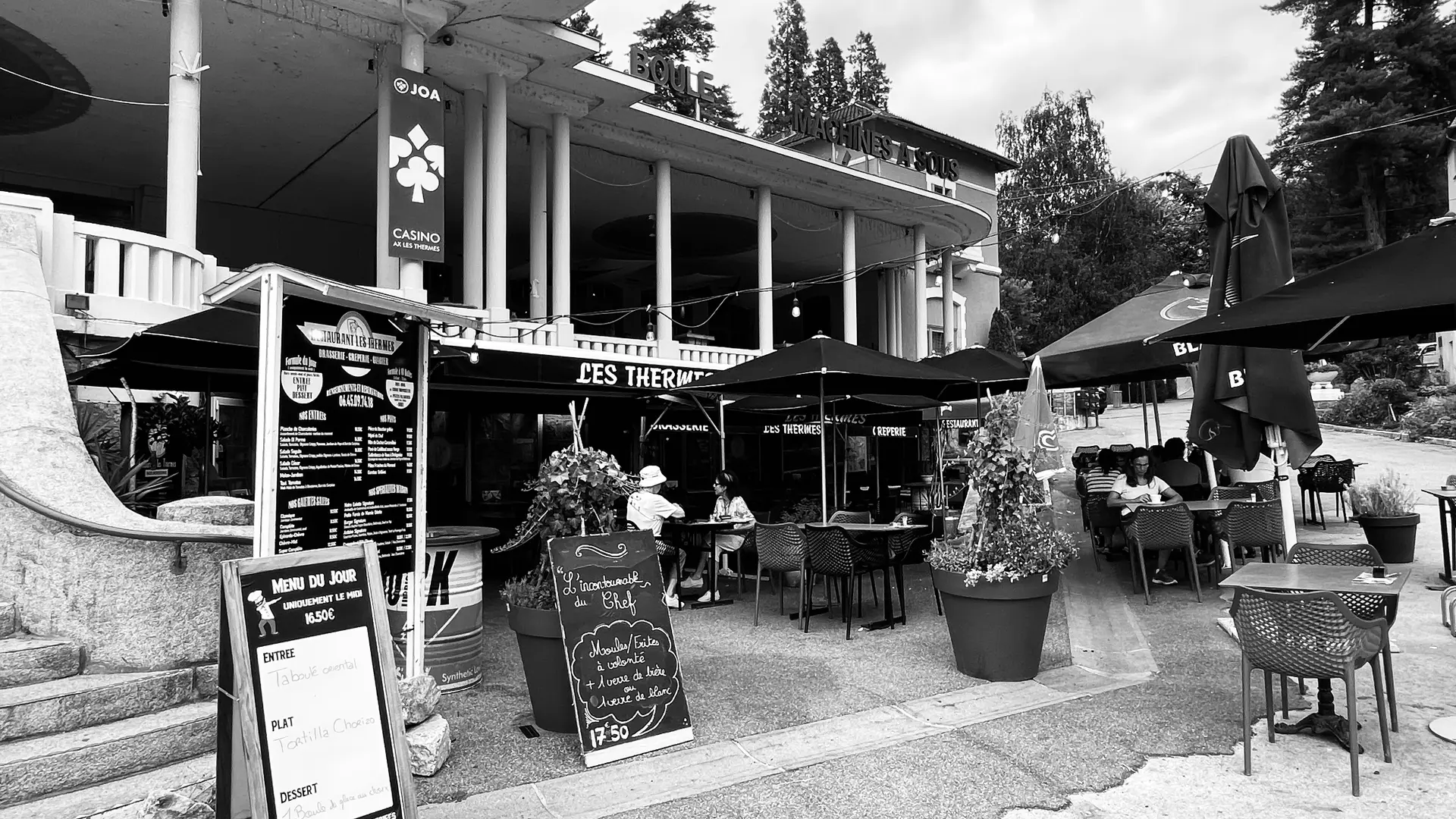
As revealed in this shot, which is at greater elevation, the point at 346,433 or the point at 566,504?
the point at 346,433

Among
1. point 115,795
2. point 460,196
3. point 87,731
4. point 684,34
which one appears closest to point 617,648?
point 115,795

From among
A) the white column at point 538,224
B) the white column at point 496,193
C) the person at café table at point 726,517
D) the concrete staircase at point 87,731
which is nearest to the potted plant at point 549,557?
the concrete staircase at point 87,731

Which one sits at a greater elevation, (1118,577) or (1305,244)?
(1305,244)

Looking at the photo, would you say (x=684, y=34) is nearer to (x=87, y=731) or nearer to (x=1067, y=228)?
(x=1067, y=228)

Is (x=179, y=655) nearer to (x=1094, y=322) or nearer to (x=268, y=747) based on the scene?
(x=268, y=747)

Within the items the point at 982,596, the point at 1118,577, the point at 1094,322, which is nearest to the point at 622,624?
the point at 982,596

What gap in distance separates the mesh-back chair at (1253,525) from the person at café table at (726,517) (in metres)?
4.44

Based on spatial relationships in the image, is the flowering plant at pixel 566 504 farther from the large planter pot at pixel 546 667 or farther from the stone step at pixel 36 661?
the stone step at pixel 36 661

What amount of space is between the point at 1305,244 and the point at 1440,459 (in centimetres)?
1935

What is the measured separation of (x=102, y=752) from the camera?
3.47 m

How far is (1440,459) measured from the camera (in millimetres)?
17172

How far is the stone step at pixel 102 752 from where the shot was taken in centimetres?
326

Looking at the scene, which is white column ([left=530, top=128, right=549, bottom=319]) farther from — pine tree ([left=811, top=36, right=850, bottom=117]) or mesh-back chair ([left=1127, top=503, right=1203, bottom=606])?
pine tree ([left=811, top=36, right=850, bottom=117])

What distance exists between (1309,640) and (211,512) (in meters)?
5.92
